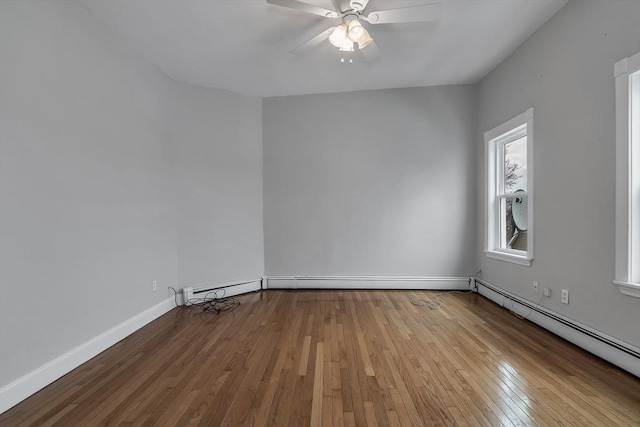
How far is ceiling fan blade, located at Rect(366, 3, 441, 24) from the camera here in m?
1.96

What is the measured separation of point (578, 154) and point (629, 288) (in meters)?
1.06

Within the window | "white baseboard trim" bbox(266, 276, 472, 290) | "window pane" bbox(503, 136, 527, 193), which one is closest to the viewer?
the window

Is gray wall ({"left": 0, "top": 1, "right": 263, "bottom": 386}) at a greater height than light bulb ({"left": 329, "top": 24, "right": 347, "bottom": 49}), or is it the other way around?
light bulb ({"left": 329, "top": 24, "right": 347, "bottom": 49})

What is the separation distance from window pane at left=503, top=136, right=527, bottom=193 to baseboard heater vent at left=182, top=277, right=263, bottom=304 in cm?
349

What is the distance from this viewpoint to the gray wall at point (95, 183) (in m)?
1.69

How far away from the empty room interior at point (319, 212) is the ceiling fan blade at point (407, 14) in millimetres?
36

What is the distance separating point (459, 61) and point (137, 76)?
11.5 feet

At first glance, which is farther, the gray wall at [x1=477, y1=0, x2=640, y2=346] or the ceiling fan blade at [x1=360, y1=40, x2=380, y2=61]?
the ceiling fan blade at [x1=360, y1=40, x2=380, y2=61]

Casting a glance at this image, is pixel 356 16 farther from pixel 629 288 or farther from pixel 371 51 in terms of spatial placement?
pixel 629 288

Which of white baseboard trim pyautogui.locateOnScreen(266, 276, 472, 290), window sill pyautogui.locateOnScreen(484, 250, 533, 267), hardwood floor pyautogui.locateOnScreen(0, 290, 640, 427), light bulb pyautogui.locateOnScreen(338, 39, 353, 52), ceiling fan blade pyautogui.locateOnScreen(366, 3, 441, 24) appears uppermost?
ceiling fan blade pyautogui.locateOnScreen(366, 3, 441, 24)

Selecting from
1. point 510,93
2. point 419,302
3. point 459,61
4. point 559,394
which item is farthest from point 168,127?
point 559,394

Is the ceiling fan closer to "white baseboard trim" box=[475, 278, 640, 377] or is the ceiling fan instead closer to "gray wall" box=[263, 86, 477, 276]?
"gray wall" box=[263, 86, 477, 276]

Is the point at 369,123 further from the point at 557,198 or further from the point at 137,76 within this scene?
the point at 137,76

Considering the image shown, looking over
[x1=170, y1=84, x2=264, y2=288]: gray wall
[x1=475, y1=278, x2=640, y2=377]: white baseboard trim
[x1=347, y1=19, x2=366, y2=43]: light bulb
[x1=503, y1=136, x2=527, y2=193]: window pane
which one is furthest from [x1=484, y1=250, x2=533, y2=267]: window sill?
[x1=170, y1=84, x2=264, y2=288]: gray wall
